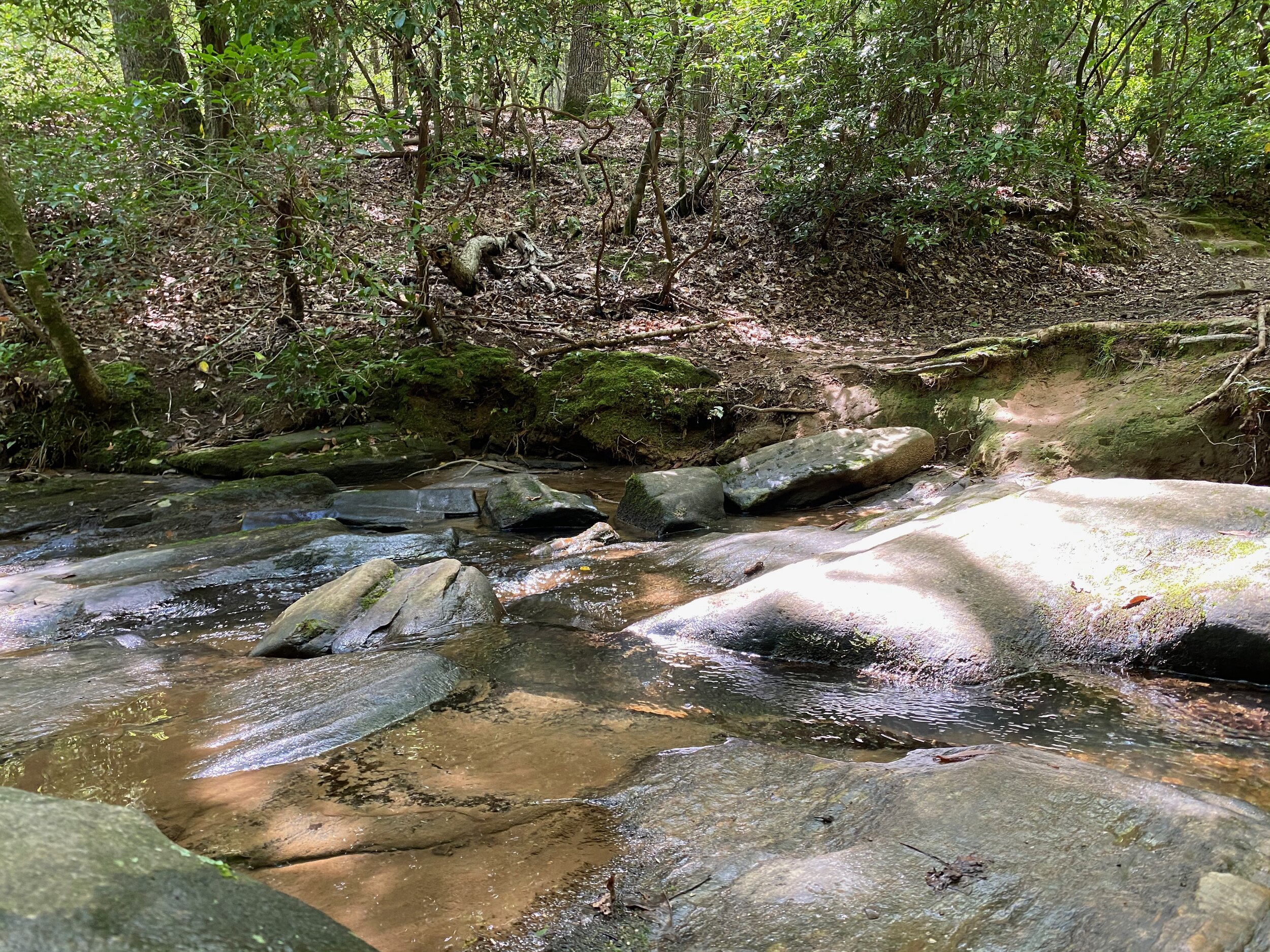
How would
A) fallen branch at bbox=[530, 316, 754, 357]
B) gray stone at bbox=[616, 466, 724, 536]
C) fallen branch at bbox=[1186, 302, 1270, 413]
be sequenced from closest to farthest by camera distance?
fallen branch at bbox=[1186, 302, 1270, 413]
gray stone at bbox=[616, 466, 724, 536]
fallen branch at bbox=[530, 316, 754, 357]

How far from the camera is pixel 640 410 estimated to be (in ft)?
26.8

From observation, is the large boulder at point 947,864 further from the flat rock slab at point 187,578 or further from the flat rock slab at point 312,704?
the flat rock slab at point 187,578

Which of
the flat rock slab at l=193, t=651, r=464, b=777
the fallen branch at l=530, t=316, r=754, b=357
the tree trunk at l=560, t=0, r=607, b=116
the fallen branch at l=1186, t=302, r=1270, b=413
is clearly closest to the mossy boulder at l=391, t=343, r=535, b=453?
the fallen branch at l=530, t=316, r=754, b=357

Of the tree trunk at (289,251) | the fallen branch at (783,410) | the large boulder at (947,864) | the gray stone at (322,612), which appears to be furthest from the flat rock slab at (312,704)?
the tree trunk at (289,251)

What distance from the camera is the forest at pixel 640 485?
189 centimetres

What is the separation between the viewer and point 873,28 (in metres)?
9.16

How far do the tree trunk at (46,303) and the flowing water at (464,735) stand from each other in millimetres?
4629

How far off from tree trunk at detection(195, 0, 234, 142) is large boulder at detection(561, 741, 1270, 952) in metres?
6.31

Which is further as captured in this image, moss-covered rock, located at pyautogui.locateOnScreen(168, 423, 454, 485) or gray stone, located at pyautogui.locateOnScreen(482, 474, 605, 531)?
moss-covered rock, located at pyautogui.locateOnScreen(168, 423, 454, 485)

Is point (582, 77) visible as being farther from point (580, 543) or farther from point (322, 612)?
point (322, 612)

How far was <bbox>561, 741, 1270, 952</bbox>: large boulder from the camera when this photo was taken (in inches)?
62.1

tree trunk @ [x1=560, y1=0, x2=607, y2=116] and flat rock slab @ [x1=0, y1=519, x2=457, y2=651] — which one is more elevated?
tree trunk @ [x1=560, y1=0, x2=607, y2=116]

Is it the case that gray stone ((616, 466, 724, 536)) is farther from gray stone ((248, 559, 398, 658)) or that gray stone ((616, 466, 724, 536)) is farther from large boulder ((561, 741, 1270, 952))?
large boulder ((561, 741, 1270, 952))

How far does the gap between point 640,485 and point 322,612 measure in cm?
289
